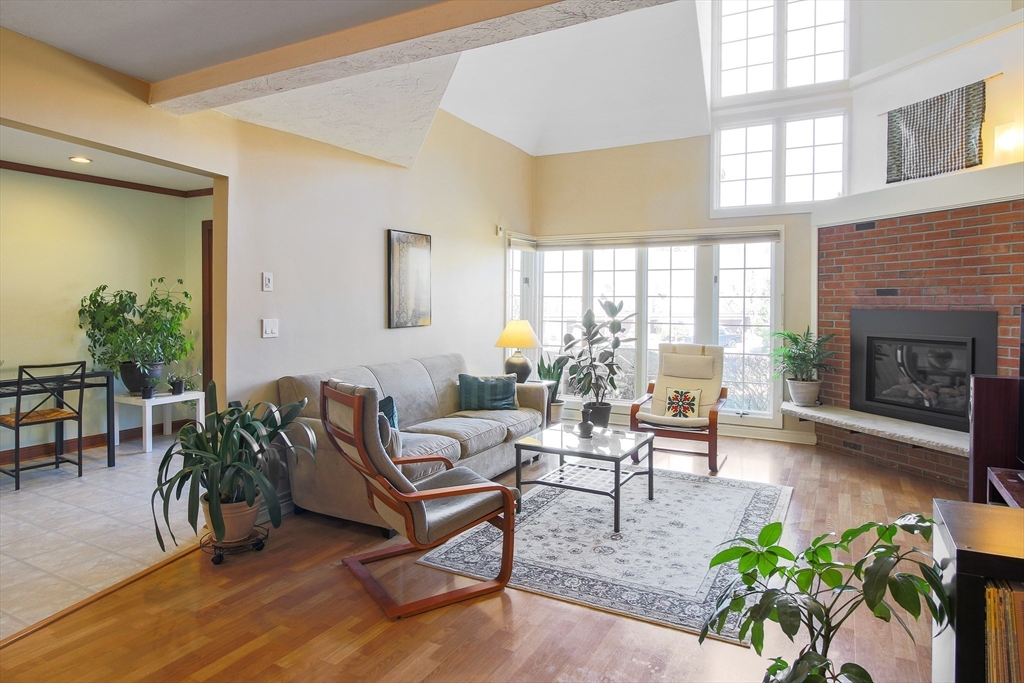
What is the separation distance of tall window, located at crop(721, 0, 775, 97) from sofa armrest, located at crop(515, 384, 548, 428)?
3548 millimetres

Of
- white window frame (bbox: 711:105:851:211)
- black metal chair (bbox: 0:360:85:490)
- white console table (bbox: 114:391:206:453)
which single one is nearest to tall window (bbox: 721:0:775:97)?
white window frame (bbox: 711:105:851:211)

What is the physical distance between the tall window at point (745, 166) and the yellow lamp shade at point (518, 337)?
7.86 feet

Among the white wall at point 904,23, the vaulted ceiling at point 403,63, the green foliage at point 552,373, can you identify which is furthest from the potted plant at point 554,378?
the white wall at point 904,23

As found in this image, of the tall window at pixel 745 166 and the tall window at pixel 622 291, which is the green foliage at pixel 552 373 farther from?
the tall window at pixel 745 166

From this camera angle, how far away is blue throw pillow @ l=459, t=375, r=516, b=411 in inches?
193

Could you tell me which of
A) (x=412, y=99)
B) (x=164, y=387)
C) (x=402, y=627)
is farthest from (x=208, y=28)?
(x=164, y=387)

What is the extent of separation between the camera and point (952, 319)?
4559 millimetres

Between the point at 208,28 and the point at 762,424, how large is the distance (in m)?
5.48

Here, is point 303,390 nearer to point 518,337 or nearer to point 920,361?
point 518,337

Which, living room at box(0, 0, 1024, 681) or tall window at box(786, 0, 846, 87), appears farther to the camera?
tall window at box(786, 0, 846, 87)

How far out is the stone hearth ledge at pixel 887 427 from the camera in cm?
421

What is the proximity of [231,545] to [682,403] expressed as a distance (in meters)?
3.64

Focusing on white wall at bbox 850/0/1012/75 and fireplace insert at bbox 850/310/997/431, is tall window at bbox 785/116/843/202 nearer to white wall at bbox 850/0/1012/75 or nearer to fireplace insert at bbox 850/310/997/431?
white wall at bbox 850/0/1012/75

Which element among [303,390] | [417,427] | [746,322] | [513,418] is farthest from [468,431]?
[746,322]
